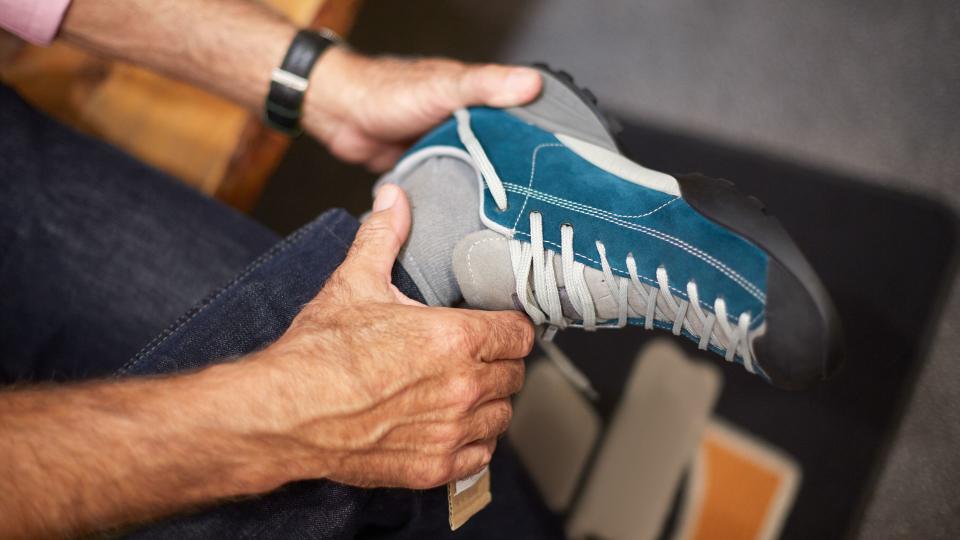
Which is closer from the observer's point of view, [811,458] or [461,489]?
[461,489]

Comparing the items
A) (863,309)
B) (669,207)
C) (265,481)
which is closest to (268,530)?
(265,481)

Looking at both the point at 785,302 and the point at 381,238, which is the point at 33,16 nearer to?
the point at 381,238

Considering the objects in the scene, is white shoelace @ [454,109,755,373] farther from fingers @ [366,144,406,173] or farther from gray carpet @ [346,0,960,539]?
gray carpet @ [346,0,960,539]

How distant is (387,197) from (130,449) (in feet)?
1.33

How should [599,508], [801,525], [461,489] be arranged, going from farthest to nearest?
[599,508] < [801,525] < [461,489]

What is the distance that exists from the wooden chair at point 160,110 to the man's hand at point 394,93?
0.33 ft

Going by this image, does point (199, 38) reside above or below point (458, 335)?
above

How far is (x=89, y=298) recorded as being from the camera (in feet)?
2.81

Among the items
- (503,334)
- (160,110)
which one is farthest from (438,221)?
(160,110)

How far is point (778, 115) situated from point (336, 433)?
3.91 ft

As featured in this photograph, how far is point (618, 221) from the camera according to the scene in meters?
0.81

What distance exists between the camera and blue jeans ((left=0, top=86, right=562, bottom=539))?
777mm

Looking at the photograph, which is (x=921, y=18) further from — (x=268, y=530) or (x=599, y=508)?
(x=268, y=530)

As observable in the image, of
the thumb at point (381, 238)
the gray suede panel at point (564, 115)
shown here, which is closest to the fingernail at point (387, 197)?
the thumb at point (381, 238)
